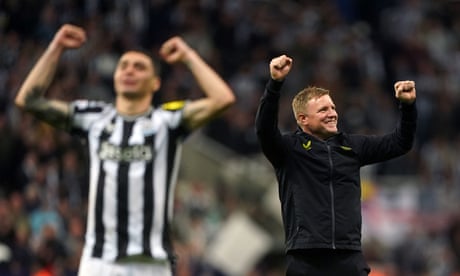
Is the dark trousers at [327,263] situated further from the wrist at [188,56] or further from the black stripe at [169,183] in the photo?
the wrist at [188,56]

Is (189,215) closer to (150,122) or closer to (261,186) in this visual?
(261,186)

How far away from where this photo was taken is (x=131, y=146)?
6.77m

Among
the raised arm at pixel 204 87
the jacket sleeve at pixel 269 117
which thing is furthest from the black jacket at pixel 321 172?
the raised arm at pixel 204 87

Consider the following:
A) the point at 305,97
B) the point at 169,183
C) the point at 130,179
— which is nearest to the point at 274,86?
the point at 305,97

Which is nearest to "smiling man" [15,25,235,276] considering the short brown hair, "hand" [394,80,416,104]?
the short brown hair

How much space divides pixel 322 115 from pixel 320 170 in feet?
0.99

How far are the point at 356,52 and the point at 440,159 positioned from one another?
2.92 metres

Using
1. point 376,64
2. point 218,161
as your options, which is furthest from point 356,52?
point 218,161

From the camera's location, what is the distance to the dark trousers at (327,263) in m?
6.34

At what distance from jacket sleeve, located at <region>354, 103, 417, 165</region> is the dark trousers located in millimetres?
548

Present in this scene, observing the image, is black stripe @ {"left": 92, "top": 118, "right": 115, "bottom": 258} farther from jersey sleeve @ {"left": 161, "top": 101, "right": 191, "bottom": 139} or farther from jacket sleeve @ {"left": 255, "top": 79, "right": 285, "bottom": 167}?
jacket sleeve @ {"left": 255, "top": 79, "right": 285, "bottom": 167}

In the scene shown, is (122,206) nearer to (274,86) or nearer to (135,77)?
(135,77)

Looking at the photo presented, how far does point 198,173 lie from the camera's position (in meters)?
16.6

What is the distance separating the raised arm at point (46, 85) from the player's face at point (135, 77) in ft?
1.04
